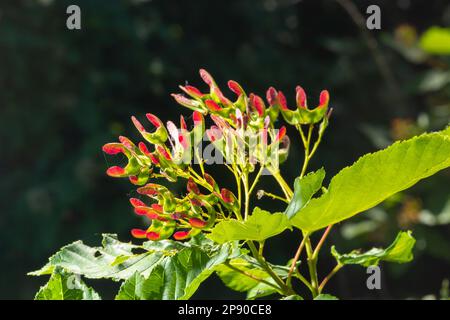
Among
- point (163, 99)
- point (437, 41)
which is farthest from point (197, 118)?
point (163, 99)

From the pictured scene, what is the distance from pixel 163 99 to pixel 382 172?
2.85 metres

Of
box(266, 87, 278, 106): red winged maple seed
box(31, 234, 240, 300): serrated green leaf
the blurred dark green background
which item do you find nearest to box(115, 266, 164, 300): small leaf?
box(31, 234, 240, 300): serrated green leaf

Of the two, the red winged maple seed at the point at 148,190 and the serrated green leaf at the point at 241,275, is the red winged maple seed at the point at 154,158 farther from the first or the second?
the serrated green leaf at the point at 241,275

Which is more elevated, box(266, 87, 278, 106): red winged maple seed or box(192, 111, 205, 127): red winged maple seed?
box(266, 87, 278, 106): red winged maple seed

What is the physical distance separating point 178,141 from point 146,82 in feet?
9.10

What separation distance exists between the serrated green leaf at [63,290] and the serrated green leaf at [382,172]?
20 centimetres

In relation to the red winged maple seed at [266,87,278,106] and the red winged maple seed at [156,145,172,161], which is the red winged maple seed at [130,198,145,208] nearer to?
the red winged maple seed at [156,145,172,161]

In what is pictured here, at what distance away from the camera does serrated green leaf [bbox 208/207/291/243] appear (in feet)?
2.03

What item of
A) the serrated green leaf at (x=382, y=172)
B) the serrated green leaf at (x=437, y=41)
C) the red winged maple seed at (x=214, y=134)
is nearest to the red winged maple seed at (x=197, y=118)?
the red winged maple seed at (x=214, y=134)

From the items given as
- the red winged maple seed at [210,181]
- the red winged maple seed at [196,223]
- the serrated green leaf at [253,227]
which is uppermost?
the red winged maple seed at [210,181]

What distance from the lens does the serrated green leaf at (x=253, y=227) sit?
620 millimetres

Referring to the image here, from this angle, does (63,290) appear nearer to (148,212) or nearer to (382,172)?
(148,212)

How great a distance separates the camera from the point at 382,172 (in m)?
0.65

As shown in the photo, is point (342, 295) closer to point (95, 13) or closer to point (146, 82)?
point (146, 82)
